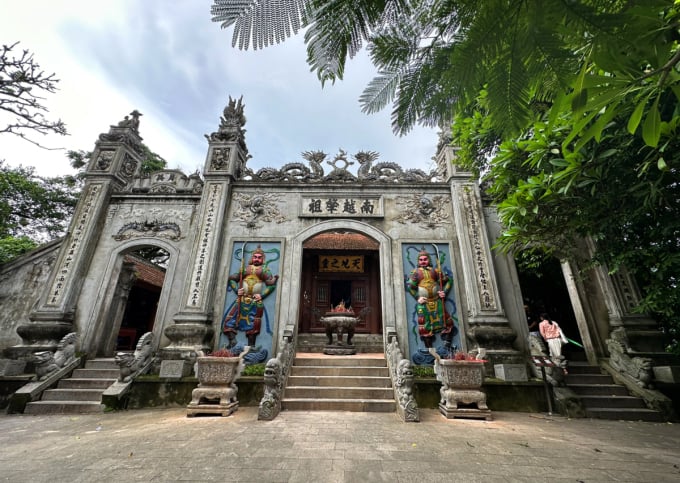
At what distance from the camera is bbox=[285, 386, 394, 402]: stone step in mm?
4637

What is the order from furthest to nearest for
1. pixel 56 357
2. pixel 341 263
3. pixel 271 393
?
pixel 341 263
pixel 56 357
pixel 271 393

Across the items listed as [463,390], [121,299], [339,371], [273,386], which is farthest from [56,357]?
[463,390]

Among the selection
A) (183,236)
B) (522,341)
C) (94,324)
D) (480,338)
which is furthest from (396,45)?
(94,324)

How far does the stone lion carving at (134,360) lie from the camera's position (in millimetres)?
5070

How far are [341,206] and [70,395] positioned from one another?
643 cm

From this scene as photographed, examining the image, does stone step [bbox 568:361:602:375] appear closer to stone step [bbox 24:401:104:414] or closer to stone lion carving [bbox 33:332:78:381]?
stone step [bbox 24:401:104:414]

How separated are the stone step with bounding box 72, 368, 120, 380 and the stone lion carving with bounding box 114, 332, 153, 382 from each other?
59cm

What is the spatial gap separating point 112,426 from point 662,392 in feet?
28.3

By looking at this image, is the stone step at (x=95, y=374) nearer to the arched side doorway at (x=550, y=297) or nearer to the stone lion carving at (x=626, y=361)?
the stone lion carving at (x=626, y=361)

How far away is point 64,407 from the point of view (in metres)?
4.74

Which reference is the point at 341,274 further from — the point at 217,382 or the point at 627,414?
the point at 627,414

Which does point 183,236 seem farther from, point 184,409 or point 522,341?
point 522,341

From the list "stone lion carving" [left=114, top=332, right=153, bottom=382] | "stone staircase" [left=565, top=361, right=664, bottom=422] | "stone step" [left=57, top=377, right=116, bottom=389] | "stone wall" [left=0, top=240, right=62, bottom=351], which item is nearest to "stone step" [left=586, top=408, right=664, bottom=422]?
"stone staircase" [left=565, top=361, right=664, bottom=422]

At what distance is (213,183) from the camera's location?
7.13 meters
